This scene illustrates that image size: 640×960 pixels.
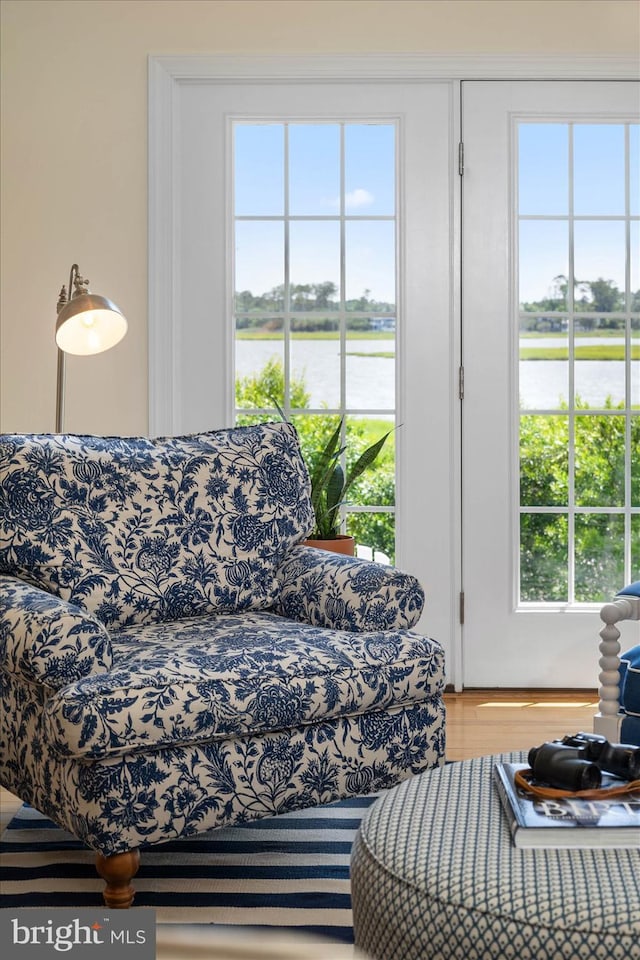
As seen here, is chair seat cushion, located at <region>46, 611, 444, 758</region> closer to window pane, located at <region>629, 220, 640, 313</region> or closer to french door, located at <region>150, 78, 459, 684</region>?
french door, located at <region>150, 78, 459, 684</region>

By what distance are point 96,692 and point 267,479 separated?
951 millimetres

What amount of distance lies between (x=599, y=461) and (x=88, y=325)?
190 centimetres

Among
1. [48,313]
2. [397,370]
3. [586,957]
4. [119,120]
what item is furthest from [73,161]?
[586,957]

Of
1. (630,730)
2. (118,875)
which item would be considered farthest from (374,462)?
(118,875)

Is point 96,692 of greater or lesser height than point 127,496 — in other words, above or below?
below

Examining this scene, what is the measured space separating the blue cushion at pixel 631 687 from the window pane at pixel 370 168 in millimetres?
1918

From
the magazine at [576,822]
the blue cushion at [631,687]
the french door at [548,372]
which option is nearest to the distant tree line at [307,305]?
the french door at [548,372]

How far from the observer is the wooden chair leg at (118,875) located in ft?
6.09

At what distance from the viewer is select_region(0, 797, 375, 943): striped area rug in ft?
6.29

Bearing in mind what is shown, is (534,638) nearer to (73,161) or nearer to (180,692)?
(180,692)

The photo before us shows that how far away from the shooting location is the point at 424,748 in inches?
89.2

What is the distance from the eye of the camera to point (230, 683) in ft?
6.47

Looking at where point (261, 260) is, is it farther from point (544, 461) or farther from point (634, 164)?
point (634, 164)

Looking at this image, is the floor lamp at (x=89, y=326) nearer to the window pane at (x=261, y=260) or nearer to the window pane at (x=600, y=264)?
the window pane at (x=261, y=260)
